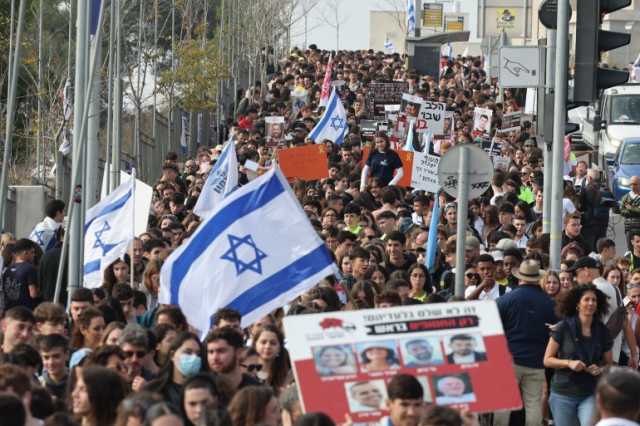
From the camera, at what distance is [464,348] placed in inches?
370

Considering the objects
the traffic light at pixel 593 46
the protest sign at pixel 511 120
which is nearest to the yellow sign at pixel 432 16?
the protest sign at pixel 511 120

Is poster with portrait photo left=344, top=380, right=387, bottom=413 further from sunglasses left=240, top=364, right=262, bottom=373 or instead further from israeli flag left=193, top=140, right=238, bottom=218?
israeli flag left=193, top=140, right=238, bottom=218

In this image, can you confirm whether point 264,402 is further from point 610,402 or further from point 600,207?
point 600,207

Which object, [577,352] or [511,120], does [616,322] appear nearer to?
[577,352]

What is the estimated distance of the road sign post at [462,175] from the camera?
1328 cm

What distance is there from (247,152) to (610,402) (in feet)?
71.5

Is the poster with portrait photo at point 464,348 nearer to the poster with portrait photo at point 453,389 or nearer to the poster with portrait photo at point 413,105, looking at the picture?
the poster with portrait photo at point 453,389

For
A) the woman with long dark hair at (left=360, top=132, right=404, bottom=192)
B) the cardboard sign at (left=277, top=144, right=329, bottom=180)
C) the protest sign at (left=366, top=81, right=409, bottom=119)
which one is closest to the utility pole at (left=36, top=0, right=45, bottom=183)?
the cardboard sign at (left=277, top=144, right=329, bottom=180)

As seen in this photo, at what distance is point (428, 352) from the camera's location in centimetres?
927

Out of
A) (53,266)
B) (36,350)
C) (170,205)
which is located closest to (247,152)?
(170,205)

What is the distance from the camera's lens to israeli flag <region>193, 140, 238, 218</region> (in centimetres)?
1950

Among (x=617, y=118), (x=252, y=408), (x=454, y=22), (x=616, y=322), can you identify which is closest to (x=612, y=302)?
(x=616, y=322)

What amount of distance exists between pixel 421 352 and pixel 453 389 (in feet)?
0.82

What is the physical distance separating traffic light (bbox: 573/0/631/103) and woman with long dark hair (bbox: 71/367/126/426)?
6.78 m
